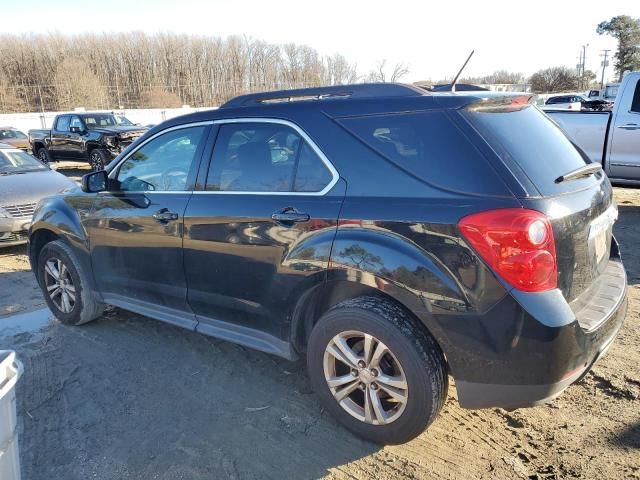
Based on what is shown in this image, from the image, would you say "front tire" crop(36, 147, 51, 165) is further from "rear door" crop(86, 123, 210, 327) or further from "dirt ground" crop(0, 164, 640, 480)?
"dirt ground" crop(0, 164, 640, 480)

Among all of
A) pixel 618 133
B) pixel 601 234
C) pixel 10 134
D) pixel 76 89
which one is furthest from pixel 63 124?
pixel 76 89

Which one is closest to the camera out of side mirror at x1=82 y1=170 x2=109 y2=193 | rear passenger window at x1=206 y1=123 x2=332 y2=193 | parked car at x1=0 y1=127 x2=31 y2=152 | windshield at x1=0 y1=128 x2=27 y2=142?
rear passenger window at x1=206 y1=123 x2=332 y2=193

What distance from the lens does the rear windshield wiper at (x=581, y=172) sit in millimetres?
2567

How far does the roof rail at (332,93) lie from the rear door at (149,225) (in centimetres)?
38

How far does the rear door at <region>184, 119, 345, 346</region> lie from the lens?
2.81 m

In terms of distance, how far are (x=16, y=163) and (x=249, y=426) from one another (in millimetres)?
7422

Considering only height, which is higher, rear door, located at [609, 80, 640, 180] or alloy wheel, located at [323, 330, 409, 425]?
rear door, located at [609, 80, 640, 180]

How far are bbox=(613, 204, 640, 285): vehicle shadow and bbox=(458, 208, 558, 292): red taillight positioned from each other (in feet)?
11.2

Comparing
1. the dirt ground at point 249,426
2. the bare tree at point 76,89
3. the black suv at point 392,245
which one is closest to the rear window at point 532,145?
the black suv at point 392,245

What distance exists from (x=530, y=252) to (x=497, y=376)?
1.95 ft

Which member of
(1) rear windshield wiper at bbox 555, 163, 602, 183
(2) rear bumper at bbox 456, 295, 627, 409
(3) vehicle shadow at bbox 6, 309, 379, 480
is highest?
(1) rear windshield wiper at bbox 555, 163, 602, 183

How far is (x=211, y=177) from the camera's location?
337 centimetres

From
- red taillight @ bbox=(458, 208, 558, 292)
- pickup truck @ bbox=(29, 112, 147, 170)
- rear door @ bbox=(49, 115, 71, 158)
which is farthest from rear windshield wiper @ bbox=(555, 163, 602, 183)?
rear door @ bbox=(49, 115, 71, 158)

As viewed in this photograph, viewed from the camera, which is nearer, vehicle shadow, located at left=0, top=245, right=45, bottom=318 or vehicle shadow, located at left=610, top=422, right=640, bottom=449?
vehicle shadow, located at left=610, top=422, right=640, bottom=449
